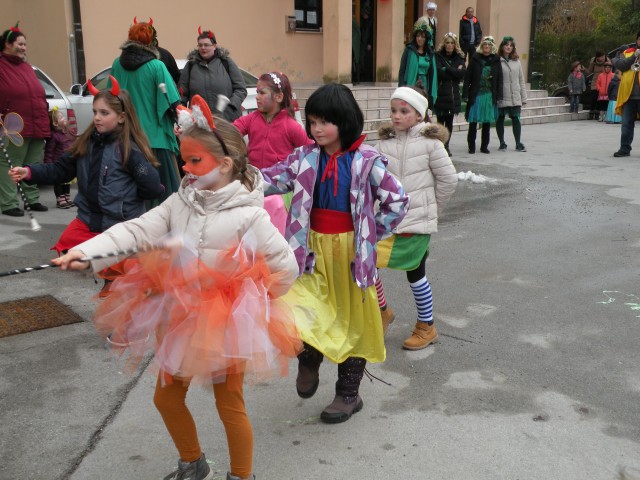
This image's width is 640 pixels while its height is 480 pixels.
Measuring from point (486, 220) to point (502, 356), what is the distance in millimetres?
3774

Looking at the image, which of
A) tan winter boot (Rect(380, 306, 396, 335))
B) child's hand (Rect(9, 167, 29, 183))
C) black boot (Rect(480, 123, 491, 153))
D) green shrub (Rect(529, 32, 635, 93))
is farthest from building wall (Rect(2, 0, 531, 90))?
tan winter boot (Rect(380, 306, 396, 335))

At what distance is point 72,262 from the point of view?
2.55 meters

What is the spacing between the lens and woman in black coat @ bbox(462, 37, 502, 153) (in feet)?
41.2

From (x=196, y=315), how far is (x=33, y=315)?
2.95m

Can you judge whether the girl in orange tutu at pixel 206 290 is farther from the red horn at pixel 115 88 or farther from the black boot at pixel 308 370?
the red horn at pixel 115 88

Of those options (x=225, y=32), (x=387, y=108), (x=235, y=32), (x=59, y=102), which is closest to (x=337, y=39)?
(x=387, y=108)

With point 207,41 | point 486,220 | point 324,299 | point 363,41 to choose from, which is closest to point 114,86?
point 324,299

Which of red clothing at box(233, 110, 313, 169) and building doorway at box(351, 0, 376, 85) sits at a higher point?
building doorway at box(351, 0, 376, 85)

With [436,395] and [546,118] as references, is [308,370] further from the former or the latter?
[546,118]

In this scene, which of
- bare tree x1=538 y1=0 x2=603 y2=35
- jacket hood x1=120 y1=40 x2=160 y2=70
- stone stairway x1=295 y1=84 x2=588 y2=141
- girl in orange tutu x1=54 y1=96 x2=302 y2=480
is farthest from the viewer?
bare tree x1=538 y1=0 x2=603 y2=35

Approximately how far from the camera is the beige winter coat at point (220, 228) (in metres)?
2.83

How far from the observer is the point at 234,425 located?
288cm

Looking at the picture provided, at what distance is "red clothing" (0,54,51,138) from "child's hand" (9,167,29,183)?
14.3 ft

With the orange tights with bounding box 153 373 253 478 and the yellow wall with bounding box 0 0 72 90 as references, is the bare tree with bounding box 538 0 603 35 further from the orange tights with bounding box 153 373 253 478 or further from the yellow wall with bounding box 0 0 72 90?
the orange tights with bounding box 153 373 253 478
